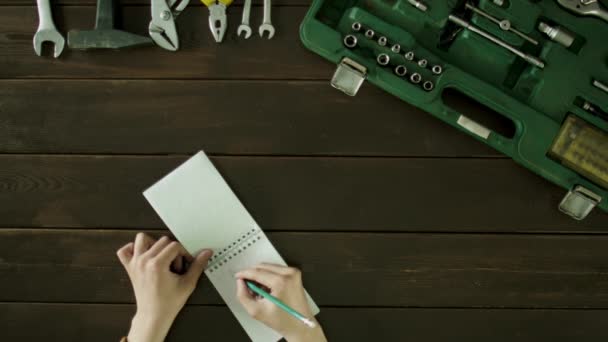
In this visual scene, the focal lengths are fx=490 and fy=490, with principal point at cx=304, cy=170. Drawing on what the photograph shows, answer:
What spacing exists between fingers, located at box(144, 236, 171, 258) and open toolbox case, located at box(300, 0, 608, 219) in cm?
45

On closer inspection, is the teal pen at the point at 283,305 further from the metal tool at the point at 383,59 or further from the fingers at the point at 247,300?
the metal tool at the point at 383,59

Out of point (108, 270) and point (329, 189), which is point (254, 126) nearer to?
point (329, 189)

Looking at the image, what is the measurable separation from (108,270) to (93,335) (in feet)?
0.44

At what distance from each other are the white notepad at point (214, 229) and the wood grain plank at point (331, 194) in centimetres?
4

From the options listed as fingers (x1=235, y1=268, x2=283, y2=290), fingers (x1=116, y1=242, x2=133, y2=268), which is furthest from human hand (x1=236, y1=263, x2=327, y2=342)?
fingers (x1=116, y1=242, x2=133, y2=268)

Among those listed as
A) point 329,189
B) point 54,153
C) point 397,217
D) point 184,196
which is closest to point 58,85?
point 54,153

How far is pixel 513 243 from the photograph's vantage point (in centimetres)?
98

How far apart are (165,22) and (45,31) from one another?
0.79 feet

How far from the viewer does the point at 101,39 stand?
0.94 metres

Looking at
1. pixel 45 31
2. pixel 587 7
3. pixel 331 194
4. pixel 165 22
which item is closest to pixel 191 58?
pixel 165 22

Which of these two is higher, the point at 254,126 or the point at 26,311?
the point at 254,126

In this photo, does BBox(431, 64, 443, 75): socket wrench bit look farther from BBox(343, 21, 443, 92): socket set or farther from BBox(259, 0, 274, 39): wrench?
BBox(259, 0, 274, 39): wrench

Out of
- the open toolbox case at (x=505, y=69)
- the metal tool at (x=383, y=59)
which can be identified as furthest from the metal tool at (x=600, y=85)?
the metal tool at (x=383, y=59)

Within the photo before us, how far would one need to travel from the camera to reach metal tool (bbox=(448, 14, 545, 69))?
2.99ft
